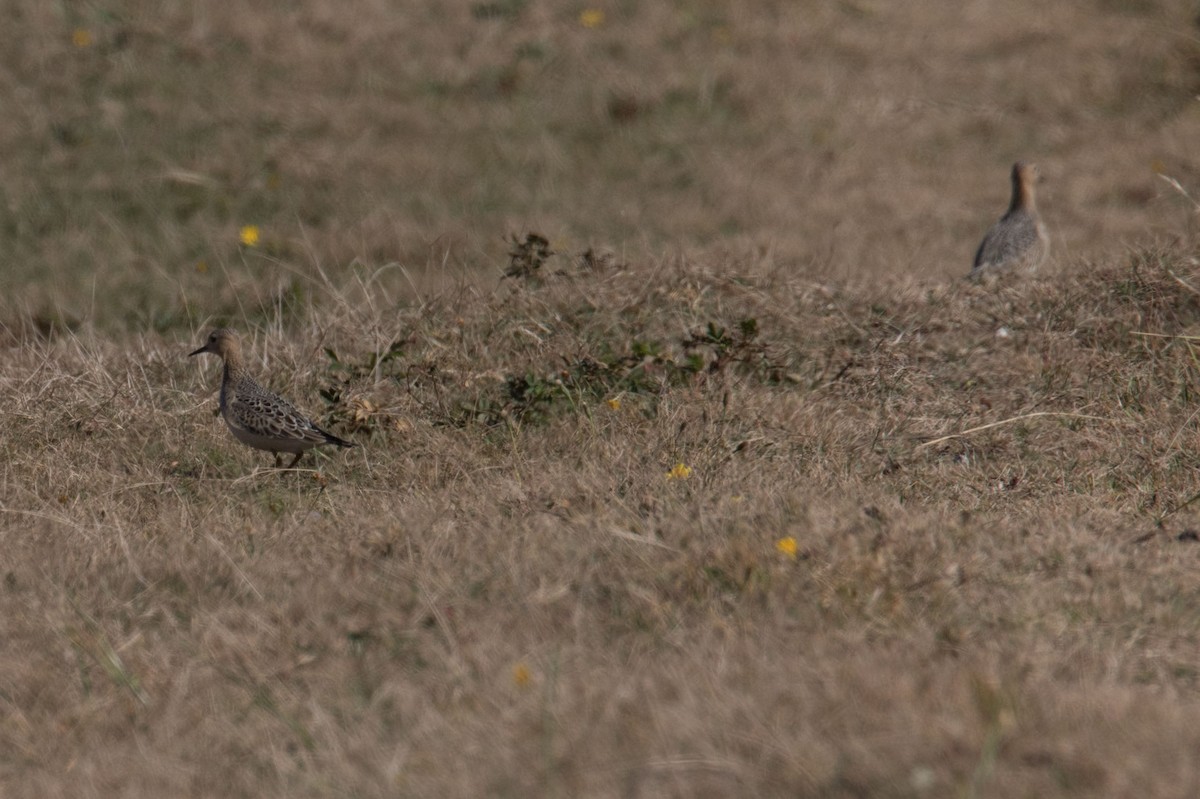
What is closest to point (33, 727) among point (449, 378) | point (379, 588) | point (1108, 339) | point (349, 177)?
point (379, 588)

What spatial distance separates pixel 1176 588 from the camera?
396cm

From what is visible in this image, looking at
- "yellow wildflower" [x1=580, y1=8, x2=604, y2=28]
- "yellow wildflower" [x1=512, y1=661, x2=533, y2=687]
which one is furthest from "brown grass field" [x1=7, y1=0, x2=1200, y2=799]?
"yellow wildflower" [x1=580, y1=8, x2=604, y2=28]

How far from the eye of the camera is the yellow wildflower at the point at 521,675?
3.41m

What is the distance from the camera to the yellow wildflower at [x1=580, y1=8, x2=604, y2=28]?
13.0m

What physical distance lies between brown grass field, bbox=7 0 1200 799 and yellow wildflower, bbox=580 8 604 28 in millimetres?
591

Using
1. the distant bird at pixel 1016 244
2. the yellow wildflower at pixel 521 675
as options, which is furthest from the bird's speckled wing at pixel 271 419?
the distant bird at pixel 1016 244

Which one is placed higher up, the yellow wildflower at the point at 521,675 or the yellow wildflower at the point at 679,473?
the yellow wildflower at the point at 521,675

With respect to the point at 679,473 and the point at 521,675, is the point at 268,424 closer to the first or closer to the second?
the point at 679,473

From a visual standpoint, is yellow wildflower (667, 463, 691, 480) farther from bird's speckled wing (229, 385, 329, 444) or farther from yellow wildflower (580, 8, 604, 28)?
yellow wildflower (580, 8, 604, 28)

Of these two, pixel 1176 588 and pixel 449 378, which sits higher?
pixel 1176 588

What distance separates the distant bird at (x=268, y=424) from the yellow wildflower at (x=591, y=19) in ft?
26.3

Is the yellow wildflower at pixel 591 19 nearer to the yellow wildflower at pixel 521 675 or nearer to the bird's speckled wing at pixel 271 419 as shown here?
the bird's speckled wing at pixel 271 419

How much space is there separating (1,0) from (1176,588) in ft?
39.1

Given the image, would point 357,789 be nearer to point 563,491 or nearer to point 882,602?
point 882,602
